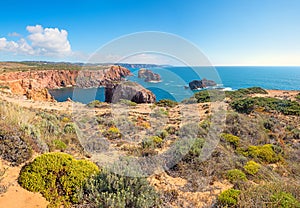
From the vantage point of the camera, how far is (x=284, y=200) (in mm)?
3828

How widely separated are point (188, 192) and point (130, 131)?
581 cm

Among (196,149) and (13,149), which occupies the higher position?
(13,149)

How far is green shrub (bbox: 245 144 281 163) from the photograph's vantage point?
7527mm

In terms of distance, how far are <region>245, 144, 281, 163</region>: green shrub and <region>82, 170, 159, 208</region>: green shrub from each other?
209 inches

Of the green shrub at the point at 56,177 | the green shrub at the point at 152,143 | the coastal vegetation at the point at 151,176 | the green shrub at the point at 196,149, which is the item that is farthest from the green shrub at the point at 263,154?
the green shrub at the point at 56,177

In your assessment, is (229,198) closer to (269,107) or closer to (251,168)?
(251,168)

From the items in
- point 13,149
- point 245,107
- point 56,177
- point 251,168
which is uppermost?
point 13,149

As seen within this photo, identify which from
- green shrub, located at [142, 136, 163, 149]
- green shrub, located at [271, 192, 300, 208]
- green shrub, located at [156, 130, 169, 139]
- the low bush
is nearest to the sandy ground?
the low bush

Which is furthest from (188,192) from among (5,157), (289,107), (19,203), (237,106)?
(289,107)

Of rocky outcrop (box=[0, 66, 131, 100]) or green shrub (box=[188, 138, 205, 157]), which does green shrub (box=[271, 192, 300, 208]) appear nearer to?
green shrub (box=[188, 138, 205, 157])

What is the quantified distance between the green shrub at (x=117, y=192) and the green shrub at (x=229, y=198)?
1.35 m

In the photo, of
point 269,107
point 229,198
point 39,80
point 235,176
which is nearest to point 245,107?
point 269,107

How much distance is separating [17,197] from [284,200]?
511 centimetres

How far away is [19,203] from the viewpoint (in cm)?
358
